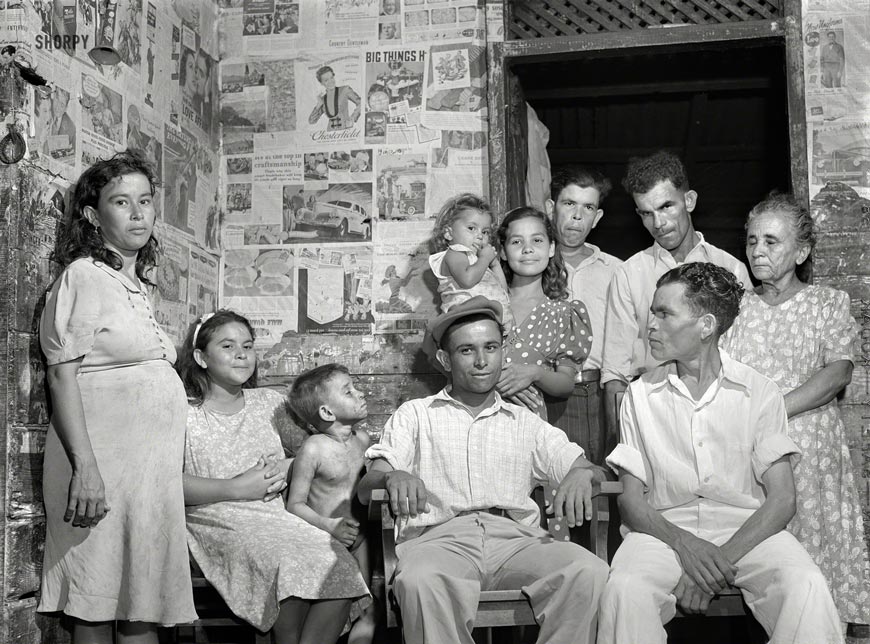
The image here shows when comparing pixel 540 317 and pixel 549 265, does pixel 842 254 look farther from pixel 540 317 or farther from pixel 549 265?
pixel 540 317

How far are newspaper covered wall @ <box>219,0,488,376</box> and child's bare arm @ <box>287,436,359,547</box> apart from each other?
1.15 metres

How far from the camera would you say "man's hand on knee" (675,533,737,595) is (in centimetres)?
343

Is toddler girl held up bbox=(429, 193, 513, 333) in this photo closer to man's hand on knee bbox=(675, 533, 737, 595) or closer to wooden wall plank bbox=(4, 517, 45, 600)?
man's hand on knee bbox=(675, 533, 737, 595)

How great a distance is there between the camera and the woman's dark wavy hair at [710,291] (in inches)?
150

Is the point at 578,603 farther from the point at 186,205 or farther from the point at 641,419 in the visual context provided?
the point at 186,205

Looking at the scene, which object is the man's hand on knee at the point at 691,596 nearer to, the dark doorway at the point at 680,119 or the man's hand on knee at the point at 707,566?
the man's hand on knee at the point at 707,566

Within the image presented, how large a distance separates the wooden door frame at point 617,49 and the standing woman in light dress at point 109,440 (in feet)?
6.79

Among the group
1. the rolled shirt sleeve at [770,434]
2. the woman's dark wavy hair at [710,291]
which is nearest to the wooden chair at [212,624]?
the rolled shirt sleeve at [770,434]

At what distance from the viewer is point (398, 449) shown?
3916mm

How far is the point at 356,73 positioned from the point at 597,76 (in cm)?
155

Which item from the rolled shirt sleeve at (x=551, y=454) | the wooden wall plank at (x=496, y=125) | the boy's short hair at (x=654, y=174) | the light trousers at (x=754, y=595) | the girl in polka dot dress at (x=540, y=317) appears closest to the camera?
the light trousers at (x=754, y=595)

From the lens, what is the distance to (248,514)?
4.19 metres

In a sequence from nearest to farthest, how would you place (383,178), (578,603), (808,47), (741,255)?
(578,603), (808,47), (383,178), (741,255)

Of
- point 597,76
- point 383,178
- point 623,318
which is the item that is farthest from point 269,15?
point 623,318
